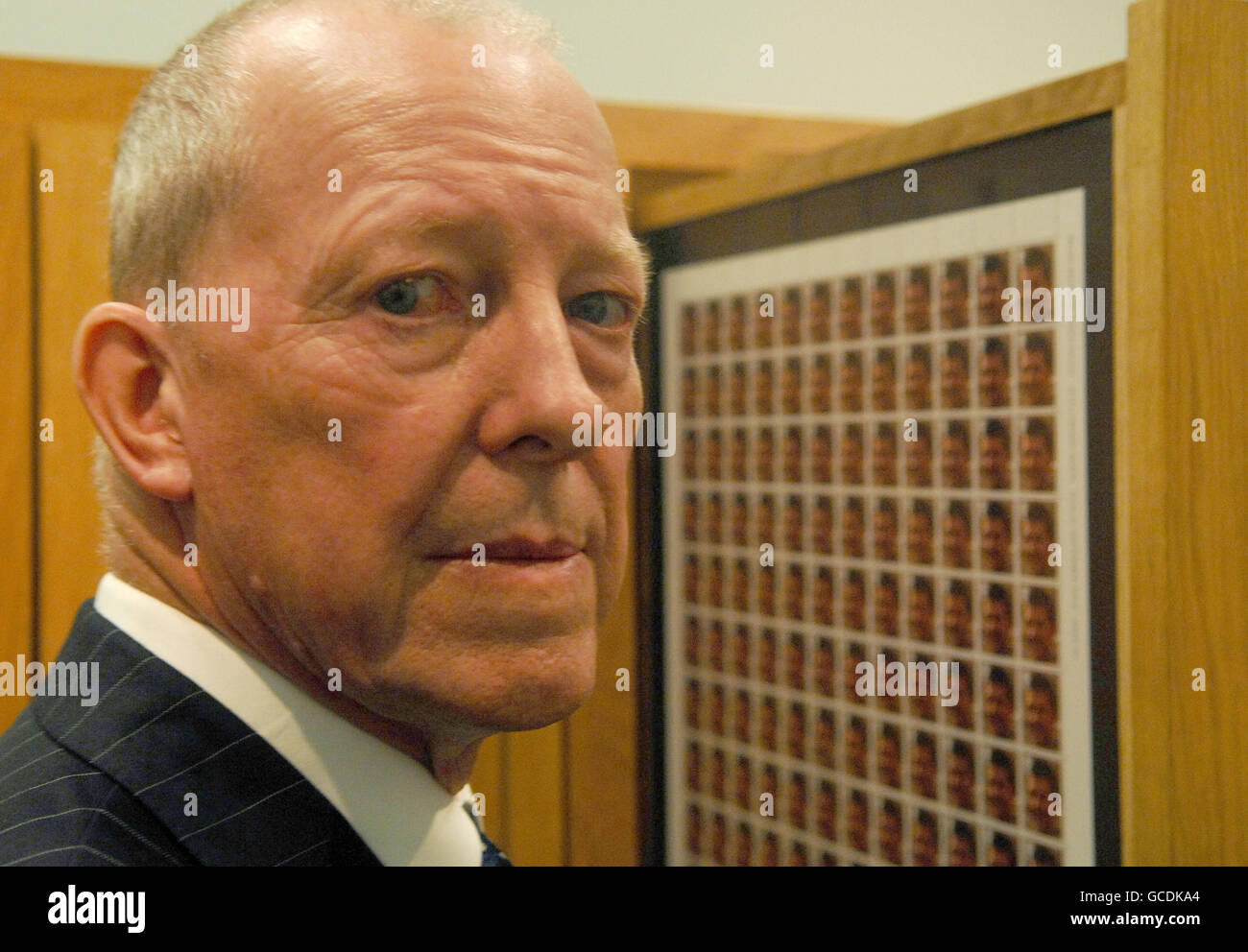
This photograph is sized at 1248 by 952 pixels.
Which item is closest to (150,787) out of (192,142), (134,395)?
(134,395)

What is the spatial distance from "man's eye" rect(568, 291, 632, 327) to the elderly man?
0.03 meters

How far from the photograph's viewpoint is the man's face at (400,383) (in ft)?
2.10

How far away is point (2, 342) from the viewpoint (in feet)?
3.27

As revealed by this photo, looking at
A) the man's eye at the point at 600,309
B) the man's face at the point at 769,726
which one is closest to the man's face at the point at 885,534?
the man's face at the point at 769,726

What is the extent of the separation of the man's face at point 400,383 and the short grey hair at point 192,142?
12mm

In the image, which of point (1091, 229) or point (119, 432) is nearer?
point (119, 432)

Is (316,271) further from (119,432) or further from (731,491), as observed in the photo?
(731,491)

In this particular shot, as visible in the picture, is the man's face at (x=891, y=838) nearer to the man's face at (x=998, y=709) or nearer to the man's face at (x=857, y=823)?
the man's face at (x=857, y=823)

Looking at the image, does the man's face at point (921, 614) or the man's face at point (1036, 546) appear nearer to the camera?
the man's face at point (1036, 546)

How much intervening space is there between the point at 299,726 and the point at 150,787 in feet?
0.27

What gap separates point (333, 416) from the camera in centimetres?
65
